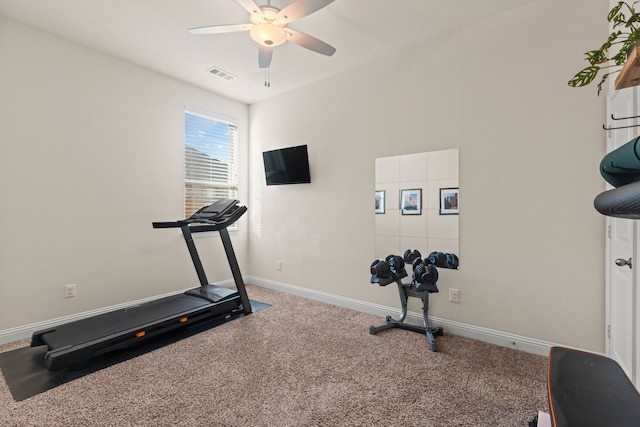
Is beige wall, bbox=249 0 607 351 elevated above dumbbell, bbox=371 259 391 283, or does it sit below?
above

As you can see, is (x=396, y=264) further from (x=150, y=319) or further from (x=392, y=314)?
(x=150, y=319)

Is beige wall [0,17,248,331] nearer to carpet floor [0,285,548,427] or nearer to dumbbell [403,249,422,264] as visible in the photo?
carpet floor [0,285,548,427]

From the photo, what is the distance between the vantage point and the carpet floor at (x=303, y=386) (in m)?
1.69

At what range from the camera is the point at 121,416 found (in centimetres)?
170

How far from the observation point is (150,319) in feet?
8.72

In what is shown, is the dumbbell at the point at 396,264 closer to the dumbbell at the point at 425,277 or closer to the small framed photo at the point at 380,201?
the dumbbell at the point at 425,277

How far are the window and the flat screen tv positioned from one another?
24.6 inches

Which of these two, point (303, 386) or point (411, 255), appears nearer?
point (303, 386)

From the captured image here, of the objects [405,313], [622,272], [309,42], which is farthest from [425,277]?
[309,42]

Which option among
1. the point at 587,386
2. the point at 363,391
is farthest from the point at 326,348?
the point at 587,386

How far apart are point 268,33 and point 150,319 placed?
8.58 feet

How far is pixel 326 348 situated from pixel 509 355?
146cm

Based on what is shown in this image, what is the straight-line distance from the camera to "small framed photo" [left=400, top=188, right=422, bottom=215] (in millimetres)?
2988

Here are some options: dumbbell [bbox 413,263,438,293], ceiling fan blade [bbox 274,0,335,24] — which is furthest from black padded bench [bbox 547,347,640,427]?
ceiling fan blade [bbox 274,0,335,24]
